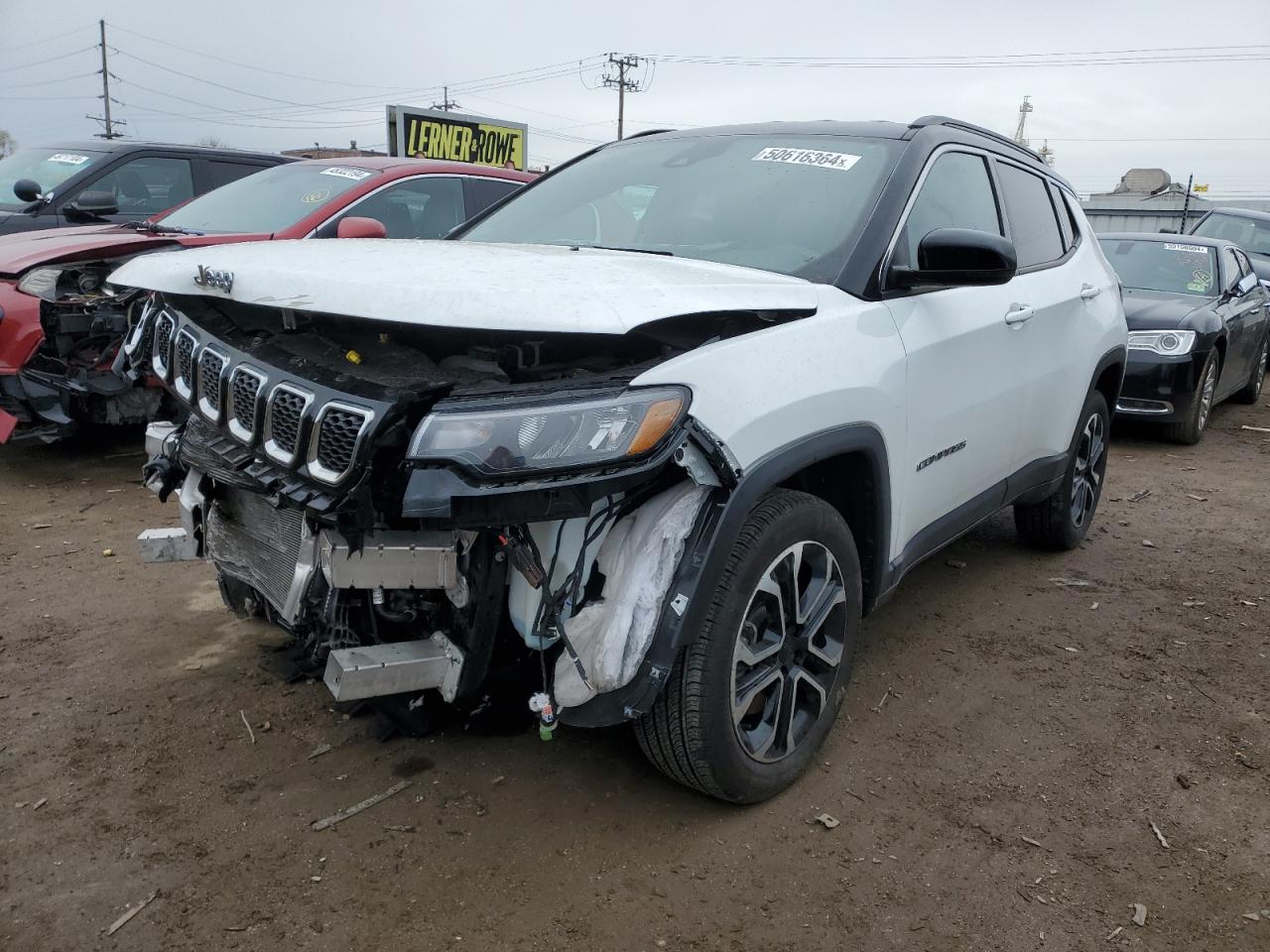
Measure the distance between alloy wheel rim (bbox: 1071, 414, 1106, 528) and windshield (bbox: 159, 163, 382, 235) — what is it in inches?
174

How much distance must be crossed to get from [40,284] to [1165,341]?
300 inches

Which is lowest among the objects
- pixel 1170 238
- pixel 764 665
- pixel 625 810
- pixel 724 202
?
pixel 625 810

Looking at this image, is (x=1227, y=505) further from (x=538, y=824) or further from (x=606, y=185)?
(x=538, y=824)

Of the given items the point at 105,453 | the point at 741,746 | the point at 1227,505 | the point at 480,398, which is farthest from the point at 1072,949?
the point at 105,453

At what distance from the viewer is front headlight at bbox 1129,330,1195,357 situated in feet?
24.9

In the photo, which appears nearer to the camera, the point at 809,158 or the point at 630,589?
the point at 630,589

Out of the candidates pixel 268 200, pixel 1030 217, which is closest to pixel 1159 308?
pixel 1030 217

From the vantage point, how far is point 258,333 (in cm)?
251

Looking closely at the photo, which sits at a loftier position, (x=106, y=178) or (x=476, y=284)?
(x=106, y=178)

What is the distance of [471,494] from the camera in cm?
191

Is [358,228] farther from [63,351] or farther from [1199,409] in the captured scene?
[1199,409]

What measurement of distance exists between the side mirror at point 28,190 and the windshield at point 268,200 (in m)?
1.07

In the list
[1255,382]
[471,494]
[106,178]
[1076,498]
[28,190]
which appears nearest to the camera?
[471,494]

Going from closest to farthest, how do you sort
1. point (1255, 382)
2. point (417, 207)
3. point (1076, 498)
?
point (1076, 498) → point (417, 207) → point (1255, 382)
